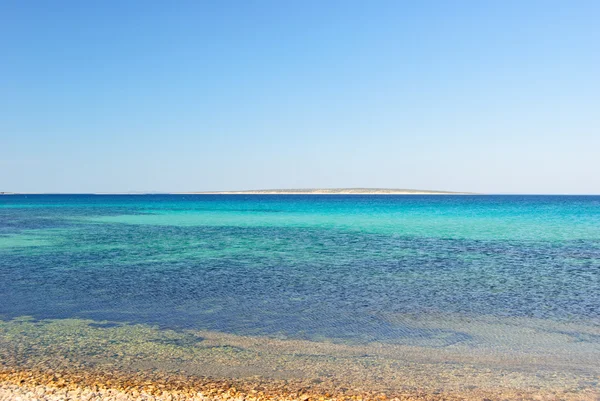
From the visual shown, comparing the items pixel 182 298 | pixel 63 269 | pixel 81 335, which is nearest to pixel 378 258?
pixel 182 298

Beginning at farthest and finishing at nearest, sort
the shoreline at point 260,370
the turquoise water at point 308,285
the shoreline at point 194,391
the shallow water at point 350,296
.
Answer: the turquoise water at point 308,285
the shallow water at point 350,296
the shoreline at point 260,370
the shoreline at point 194,391

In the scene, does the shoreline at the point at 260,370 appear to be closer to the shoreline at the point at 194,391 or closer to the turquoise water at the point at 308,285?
the shoreline at the point at 194,391

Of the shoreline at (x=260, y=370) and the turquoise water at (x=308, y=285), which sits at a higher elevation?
the turquoise water at (x=308, y=285)

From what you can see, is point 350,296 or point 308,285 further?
point 308,285

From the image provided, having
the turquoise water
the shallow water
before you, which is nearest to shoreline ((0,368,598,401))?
the shallow water

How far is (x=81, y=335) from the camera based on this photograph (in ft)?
30.6

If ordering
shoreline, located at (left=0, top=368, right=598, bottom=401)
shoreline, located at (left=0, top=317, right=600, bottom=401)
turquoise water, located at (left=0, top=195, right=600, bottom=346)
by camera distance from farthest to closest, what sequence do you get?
turquoise water, located at (left=0, top=195, right=600, bottom=346), shoreline, located at (left=0, top=317, right=600, bottom=401), shoreline, located at (left=0, top=368, right=598, bottom=401)

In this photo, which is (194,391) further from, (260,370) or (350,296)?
(350,296)

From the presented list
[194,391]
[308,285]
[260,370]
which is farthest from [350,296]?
[194,391]

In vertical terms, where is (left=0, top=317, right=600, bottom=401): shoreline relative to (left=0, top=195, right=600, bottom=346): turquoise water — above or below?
below

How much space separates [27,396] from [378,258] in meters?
15.7

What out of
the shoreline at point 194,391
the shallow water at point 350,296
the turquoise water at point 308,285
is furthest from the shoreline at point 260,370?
the turquoise water at point 308,285

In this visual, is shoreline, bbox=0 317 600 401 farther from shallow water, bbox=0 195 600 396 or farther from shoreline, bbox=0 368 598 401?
shallow water, bbox=0 195 600 396

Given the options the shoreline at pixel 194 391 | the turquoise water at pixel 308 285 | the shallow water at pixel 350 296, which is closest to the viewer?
the shoreline at pixel 194 391
